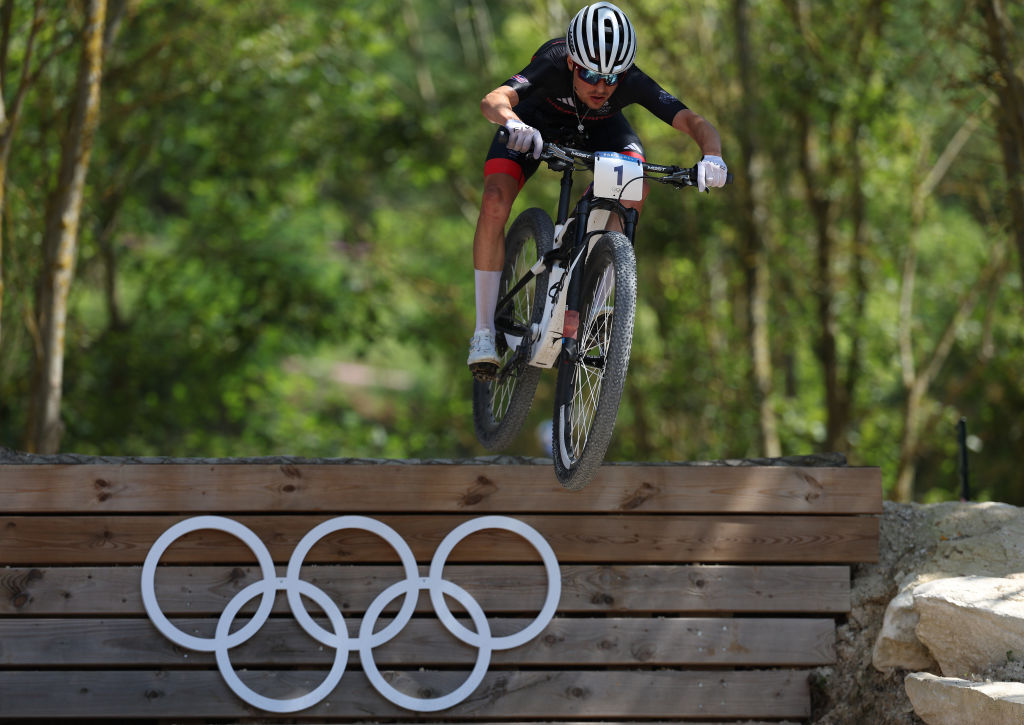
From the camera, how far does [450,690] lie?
4645mm

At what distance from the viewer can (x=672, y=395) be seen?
11914mm

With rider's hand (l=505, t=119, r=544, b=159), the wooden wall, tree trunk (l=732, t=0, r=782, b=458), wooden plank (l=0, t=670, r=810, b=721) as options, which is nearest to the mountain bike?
rider's hand (l=505, t=119, r=544, b=159)

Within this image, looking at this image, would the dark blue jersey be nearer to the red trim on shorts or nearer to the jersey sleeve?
the jersey sleeve

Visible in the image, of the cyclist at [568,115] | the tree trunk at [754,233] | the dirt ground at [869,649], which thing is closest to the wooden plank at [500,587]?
the dirt ground at [869,649]

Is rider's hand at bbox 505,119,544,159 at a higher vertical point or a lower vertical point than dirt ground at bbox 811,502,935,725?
higher

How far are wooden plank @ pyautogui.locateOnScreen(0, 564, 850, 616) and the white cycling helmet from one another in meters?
2.12

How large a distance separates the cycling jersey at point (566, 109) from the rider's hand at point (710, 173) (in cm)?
33

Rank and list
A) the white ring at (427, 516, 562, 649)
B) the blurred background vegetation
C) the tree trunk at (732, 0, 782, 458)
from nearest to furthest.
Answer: the white ring at (427, 516, 562, 649), the tree trunk at (732, 0, 782, 458), the blurred background vegetation

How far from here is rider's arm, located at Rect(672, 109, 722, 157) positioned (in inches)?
164

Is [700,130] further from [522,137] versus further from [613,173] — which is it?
[522,137]

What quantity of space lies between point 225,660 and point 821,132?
902 centimetres

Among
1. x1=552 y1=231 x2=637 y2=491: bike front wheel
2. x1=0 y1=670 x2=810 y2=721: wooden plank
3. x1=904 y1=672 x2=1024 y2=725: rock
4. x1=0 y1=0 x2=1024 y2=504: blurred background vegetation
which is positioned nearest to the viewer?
x1=904 y1=672 x2=1024 y2=725: rock

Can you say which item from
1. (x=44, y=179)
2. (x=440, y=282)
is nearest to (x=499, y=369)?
(x=44, y=179)

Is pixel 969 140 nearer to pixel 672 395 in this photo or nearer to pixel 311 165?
pixel 672 395
